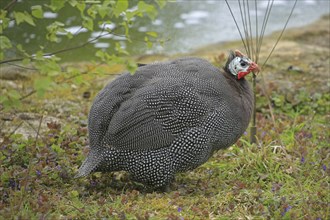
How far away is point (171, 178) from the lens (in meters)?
4.72

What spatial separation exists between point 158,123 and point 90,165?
59 centimetres

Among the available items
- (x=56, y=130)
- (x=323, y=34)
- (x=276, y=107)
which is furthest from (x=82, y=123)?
(x=323, y=34)

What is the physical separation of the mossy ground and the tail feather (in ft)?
0.50

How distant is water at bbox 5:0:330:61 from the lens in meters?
8.59

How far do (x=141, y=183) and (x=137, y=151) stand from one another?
32 centimetres

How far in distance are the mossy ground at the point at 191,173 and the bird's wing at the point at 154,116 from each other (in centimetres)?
38

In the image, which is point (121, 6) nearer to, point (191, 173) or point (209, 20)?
point (191, 173)

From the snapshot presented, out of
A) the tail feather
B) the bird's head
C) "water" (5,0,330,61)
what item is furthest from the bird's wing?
"water" (5,0,330,61)

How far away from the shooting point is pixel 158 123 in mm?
4582

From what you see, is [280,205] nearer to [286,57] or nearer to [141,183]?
[141,183]

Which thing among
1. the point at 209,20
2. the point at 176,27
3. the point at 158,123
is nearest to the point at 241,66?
the point at 158,123

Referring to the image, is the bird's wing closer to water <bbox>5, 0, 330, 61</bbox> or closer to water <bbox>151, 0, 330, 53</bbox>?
water <bbox>5, 0, 330, 61</bbox>

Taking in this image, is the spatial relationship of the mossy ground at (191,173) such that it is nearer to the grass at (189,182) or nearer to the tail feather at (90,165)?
the grass at (189,182)

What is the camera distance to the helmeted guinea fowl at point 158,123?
4578 mm
